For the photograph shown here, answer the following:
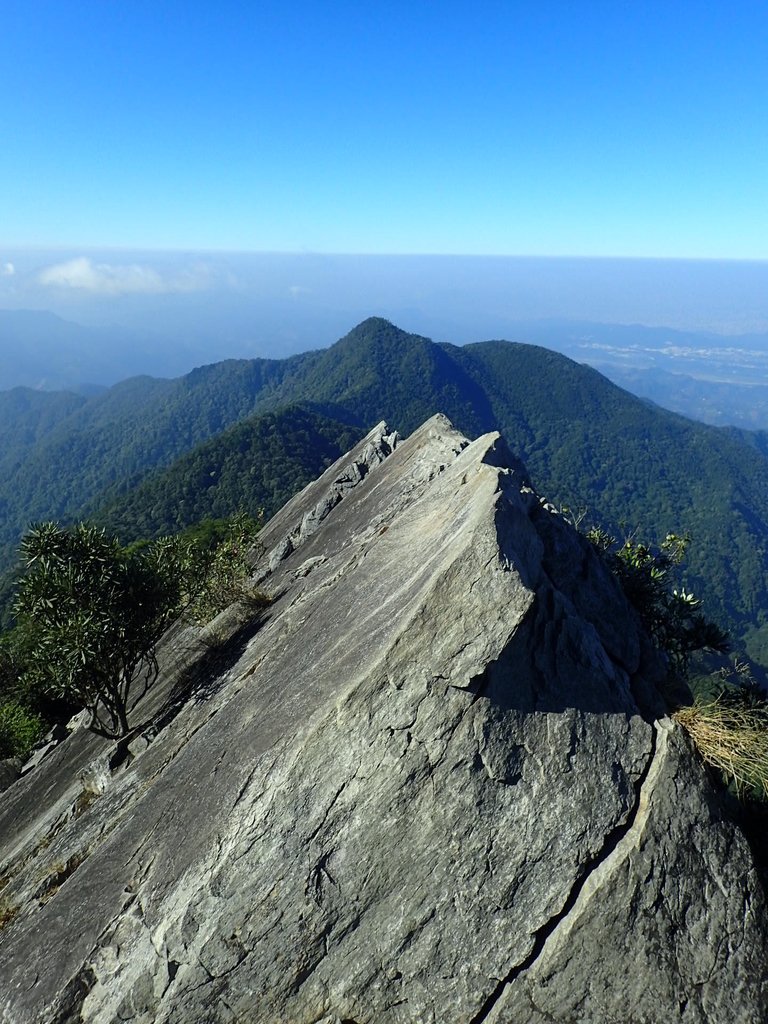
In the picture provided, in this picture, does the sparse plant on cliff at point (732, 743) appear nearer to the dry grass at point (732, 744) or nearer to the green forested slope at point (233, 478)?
the dry grass at point (732, 744)

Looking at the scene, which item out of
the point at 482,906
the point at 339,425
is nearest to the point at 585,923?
the point at 482,906

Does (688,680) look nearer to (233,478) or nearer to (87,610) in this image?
(87,610)

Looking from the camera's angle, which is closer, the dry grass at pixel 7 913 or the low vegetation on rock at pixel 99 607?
the dry grass at pixel 7 913

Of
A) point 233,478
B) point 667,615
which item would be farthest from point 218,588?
point 233,478

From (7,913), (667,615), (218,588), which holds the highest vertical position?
(218,588)

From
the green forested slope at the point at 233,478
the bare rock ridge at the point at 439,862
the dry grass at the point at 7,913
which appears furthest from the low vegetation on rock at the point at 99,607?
the green forested slope at the point at 233,478

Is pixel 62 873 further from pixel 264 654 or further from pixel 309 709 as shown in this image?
pixel 309 709
